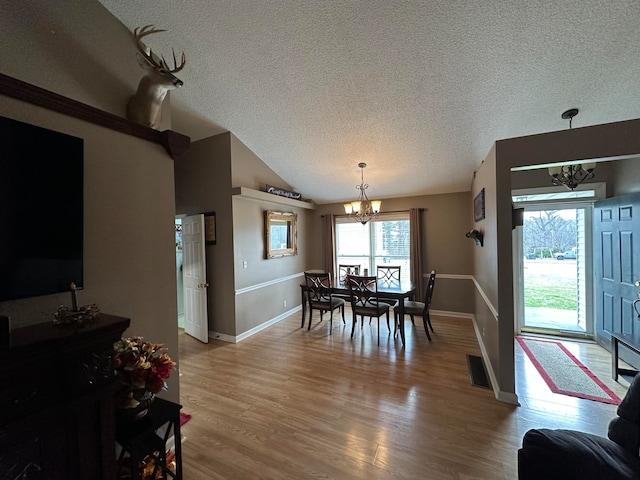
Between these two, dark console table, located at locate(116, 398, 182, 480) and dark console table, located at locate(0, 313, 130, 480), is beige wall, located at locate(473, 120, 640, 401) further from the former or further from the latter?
dark console table, located at locate(0, 313, 130, 480)

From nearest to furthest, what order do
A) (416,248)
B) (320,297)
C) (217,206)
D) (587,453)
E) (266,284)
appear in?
(587,453)
(217,206)
(320,297)
(266,284)
(416,248)

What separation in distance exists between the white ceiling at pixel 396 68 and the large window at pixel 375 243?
2.05 metres

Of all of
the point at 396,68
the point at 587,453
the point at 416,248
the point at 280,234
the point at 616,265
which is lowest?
the point at 587,453

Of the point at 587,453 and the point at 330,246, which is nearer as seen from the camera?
the point at 587,453

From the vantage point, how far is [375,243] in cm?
591

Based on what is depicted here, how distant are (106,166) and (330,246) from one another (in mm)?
4642

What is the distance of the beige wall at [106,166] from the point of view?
59.6 inches

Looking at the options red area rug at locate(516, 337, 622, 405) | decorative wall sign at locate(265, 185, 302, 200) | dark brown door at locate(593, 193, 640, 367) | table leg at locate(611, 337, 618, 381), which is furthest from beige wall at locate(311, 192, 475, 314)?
decorative wall sign at locate(265, 185, 302, 200)

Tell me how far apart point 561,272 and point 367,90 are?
14.0 feet

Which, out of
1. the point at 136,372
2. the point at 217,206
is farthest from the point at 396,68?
the point at 136,372

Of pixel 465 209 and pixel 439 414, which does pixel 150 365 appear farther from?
pixel 465 209

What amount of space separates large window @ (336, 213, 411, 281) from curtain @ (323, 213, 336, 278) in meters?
0.19

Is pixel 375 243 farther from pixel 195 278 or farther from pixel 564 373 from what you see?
pixel 195 278

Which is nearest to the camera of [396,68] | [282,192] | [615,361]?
[396,68]
